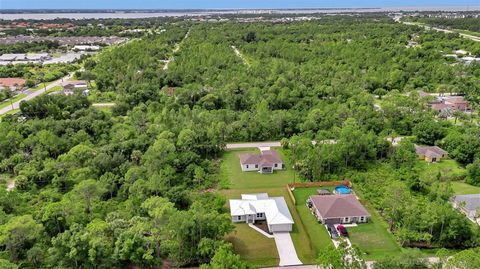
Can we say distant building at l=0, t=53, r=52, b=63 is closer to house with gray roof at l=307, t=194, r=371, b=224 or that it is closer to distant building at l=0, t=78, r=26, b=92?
distant building at l=0, t=78, r=26, b=92

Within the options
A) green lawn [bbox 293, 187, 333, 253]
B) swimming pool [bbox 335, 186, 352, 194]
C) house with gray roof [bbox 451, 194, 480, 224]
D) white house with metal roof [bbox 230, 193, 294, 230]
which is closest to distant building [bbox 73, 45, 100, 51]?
green lawn [bbox 293, 187, 333, 253]

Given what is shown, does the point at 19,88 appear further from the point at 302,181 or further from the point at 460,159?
the point at 460,159

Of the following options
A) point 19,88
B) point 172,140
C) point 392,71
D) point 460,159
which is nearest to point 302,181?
point 172,140

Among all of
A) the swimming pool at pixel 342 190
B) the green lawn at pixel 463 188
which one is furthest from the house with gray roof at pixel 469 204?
the swimming pool at pixel 342 190

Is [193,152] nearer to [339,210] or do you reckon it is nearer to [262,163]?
[262,163]

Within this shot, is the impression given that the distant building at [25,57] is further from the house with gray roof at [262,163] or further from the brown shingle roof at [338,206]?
the brown shingle roof at [338,206]

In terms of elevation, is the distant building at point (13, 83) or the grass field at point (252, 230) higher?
the distant building at point (13, 83)
